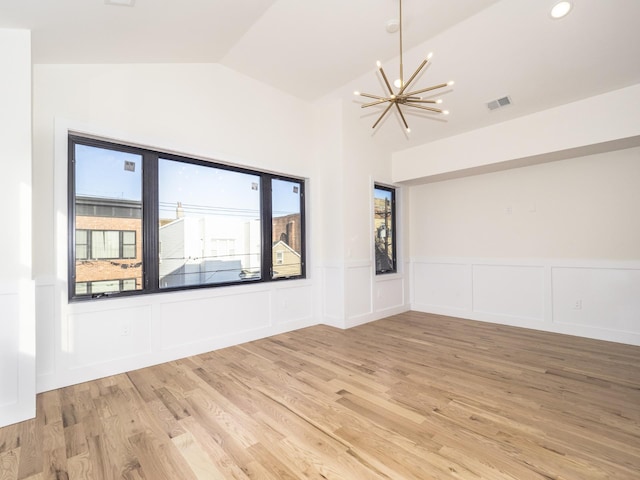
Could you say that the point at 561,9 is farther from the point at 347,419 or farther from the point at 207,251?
the point at 207,251

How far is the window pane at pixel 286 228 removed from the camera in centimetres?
455

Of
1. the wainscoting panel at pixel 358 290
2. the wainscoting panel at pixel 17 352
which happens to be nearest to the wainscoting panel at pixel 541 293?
the wainscoting panel at pixel 358 290

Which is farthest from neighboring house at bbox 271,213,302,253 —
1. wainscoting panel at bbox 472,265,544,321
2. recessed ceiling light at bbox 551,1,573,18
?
recessed ceiling light at bbox 551,1,573,18

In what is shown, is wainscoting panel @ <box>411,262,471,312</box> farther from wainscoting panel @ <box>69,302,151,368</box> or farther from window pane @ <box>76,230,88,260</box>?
window pane @ <box>76,230,88,260</box>

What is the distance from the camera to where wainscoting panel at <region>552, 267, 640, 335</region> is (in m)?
3.87

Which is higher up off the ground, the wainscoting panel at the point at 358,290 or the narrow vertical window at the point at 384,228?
the narrow vertical window at the point at 384,228

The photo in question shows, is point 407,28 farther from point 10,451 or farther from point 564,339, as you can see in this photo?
point 10,451

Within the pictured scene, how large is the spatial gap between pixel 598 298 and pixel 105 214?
6.06 metres

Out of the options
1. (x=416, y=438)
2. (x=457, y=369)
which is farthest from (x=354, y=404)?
(x=457, y=369)

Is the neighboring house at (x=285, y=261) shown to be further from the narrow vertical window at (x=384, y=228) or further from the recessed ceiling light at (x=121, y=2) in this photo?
the recessed ceiling light at (x=121, y=2)

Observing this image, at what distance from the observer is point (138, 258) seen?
3.24 meters

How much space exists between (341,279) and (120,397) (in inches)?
118

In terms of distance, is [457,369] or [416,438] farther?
[457,369]

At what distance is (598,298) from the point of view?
409 centimetres
